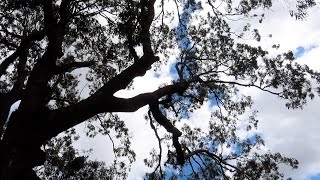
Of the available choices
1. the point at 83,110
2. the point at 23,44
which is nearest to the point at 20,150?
the point at 83,110

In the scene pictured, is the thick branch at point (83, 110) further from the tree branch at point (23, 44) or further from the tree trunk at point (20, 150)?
the tree branch at point (23, 44)

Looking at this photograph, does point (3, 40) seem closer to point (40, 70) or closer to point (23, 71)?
point (23, 71)

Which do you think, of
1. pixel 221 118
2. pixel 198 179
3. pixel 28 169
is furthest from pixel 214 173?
pixel 28 169

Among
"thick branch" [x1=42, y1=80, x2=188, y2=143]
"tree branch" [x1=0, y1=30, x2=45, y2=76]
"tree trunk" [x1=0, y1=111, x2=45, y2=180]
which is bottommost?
"tree trunk" [x1=0, y1=111, x2=45, y2=180]

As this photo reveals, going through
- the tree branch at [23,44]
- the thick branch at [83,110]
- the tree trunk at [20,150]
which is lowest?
the tree trunk at [20,150]

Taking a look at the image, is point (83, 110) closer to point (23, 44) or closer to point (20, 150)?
point (20, 150)

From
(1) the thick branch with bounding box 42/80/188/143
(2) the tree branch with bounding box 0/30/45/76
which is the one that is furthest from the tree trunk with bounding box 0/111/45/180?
(2) the tree branch with bounding box 0/30/45/76

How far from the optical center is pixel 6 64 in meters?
10.1

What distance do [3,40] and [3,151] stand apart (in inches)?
171

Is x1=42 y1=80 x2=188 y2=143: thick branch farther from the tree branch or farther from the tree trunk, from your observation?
the tree branch

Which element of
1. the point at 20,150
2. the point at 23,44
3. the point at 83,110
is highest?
the point at 23,44

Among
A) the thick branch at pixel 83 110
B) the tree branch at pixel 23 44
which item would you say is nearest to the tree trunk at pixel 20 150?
A: the thick branch at pixel 83 110

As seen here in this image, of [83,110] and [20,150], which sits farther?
[83,110]

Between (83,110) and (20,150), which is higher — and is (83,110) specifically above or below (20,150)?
above
